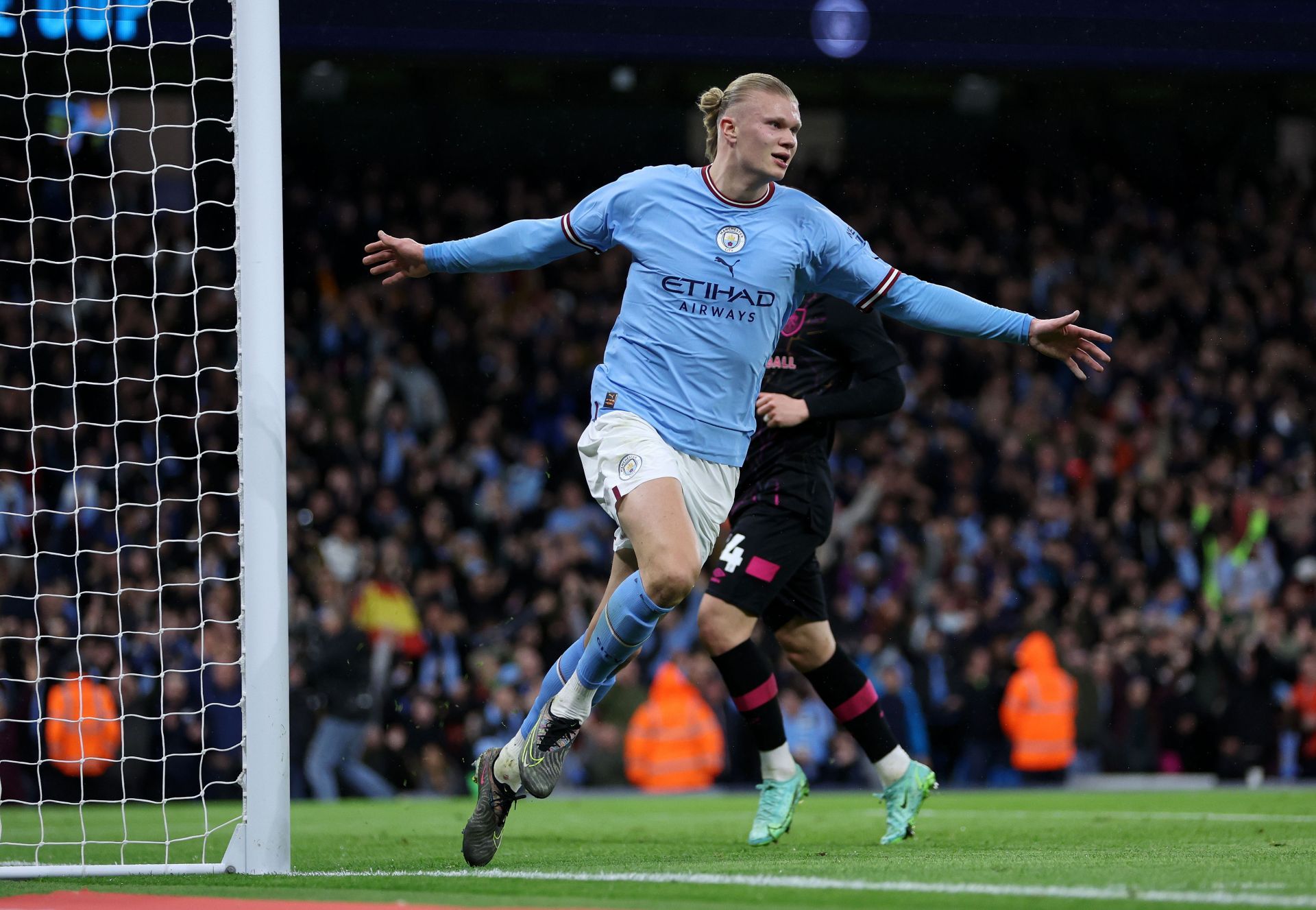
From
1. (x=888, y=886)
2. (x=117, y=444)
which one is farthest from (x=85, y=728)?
(x=888, y=886)

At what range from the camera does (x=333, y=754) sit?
46.5 ft

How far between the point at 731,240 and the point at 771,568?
61.4 inches

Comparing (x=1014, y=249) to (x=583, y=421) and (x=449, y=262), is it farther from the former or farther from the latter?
(x=449, y=262)

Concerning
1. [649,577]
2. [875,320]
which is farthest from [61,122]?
[649,577]

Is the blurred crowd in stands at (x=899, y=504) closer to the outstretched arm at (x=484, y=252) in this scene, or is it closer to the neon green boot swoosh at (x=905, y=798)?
the neon green boot swoosh at (x=905, y=798)

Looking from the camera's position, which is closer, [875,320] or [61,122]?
[875,320]

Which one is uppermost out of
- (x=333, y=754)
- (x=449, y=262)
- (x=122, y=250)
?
(x=122, y=250)

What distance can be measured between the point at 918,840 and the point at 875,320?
222 cm

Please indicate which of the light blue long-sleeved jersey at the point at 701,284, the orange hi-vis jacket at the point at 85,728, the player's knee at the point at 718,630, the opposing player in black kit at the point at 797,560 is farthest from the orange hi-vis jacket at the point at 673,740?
the light blue long-sleeved jersey at the point at 701,284

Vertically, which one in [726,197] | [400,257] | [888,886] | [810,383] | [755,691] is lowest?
[888,886]

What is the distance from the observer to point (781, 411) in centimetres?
676

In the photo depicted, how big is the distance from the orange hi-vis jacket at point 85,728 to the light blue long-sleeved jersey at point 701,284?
842cm

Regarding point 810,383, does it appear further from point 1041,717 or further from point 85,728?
point 1041,717

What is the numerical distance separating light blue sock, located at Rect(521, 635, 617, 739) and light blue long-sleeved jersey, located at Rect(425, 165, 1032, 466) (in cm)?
80
